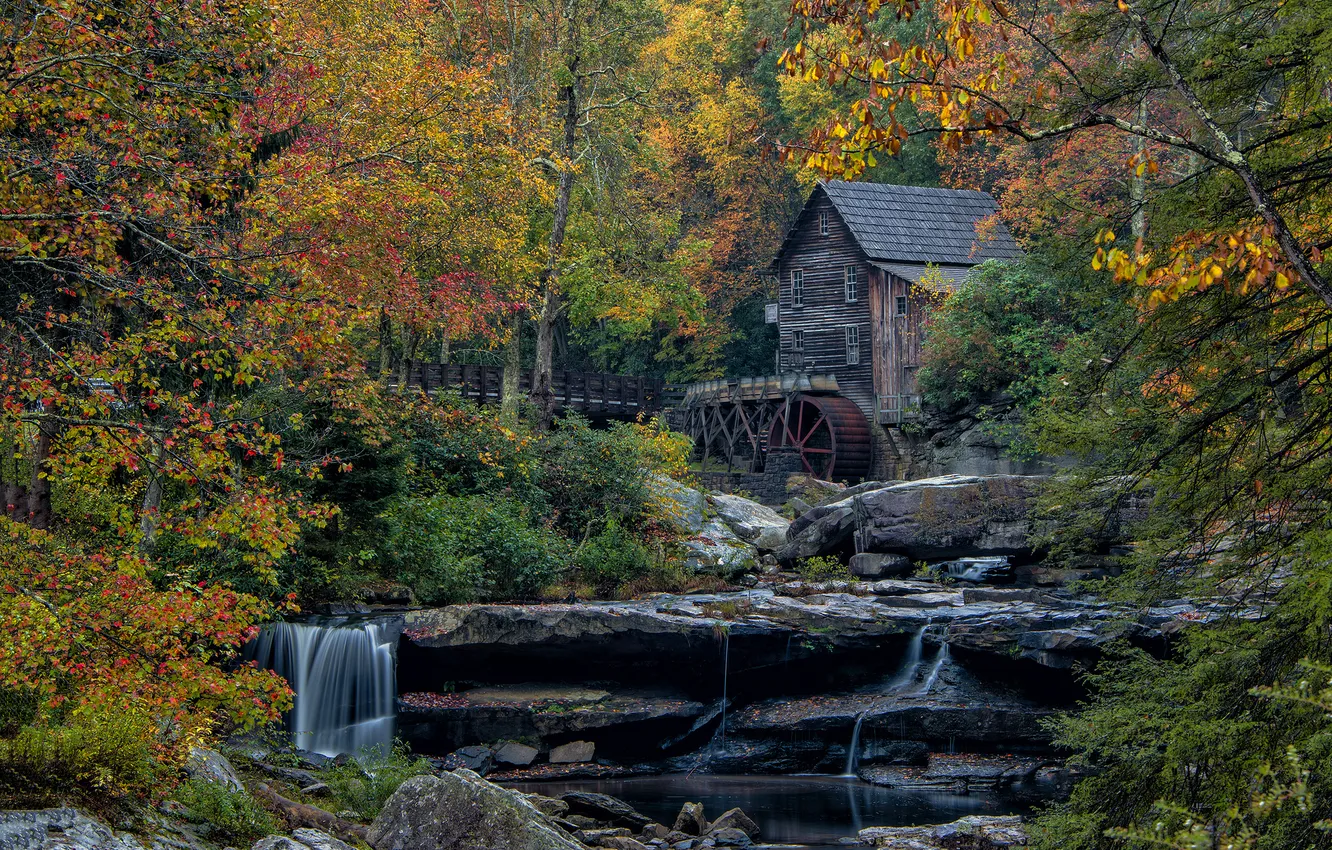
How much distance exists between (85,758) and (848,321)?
37.1m

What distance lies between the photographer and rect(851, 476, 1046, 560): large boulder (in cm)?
2167

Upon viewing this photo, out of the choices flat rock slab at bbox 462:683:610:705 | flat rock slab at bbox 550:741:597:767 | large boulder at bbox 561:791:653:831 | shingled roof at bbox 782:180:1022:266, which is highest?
shingled roof at bbox 782:180:1022:266

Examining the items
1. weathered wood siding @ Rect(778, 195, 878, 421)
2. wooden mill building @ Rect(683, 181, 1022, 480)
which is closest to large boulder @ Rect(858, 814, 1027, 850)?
wooden mill building @ Rect(683, 181, 1022, 480)

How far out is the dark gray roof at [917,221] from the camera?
131 feet

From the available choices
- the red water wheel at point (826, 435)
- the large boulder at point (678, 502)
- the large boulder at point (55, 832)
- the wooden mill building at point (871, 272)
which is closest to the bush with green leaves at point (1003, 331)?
the wooden mill building at point (871, 272)

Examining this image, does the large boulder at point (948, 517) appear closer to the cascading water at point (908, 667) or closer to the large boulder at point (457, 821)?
the cascading water at point (908, 667)

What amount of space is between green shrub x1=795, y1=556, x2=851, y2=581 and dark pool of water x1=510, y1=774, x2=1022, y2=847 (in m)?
7.12

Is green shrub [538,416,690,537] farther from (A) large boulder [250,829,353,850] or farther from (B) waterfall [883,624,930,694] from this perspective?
(A) large boulder [250,829,353,850]

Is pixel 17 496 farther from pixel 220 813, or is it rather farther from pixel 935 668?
pixel 935 668

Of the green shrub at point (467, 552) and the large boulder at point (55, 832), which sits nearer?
the large boulder at point (55, 832)

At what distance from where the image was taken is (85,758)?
6617 mm

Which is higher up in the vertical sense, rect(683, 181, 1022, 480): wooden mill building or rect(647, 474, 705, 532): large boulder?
rect(683, 181, 1022, 480): wooden mill building

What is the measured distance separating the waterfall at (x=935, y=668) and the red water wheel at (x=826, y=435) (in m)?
21.0

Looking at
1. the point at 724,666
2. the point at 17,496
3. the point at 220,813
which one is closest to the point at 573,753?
the point at 724,666
